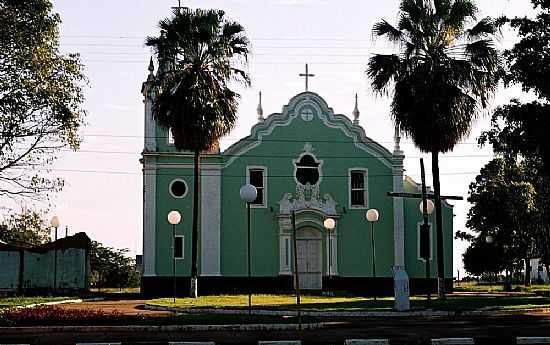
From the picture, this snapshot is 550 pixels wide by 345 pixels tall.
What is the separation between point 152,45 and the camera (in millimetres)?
36406

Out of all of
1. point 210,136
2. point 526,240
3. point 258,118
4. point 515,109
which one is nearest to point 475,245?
point 526,240

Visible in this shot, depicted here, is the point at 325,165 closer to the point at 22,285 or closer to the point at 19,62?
the point at 22,285

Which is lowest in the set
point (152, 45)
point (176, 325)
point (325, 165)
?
point (176, 325)

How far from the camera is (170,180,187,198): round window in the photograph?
140 feet

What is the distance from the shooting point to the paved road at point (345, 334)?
17.3m

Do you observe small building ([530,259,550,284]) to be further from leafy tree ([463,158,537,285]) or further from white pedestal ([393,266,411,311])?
white pedestal ([393,266,411,311])

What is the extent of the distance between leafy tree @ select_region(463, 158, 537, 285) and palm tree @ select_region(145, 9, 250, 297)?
17871 mm

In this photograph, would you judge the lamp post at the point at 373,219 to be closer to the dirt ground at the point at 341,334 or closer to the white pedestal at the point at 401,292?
the white pedestal at the point at 401,292

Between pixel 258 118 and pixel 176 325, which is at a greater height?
pixel 258 118

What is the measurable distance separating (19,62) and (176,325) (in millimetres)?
8604

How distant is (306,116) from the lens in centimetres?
4428

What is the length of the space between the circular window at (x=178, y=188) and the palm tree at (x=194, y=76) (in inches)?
230

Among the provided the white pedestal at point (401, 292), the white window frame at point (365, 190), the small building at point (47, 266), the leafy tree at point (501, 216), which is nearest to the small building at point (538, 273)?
the leafy tree at point (501, 216)

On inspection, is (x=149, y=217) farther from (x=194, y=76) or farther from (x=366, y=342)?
(x=366, y=342)
